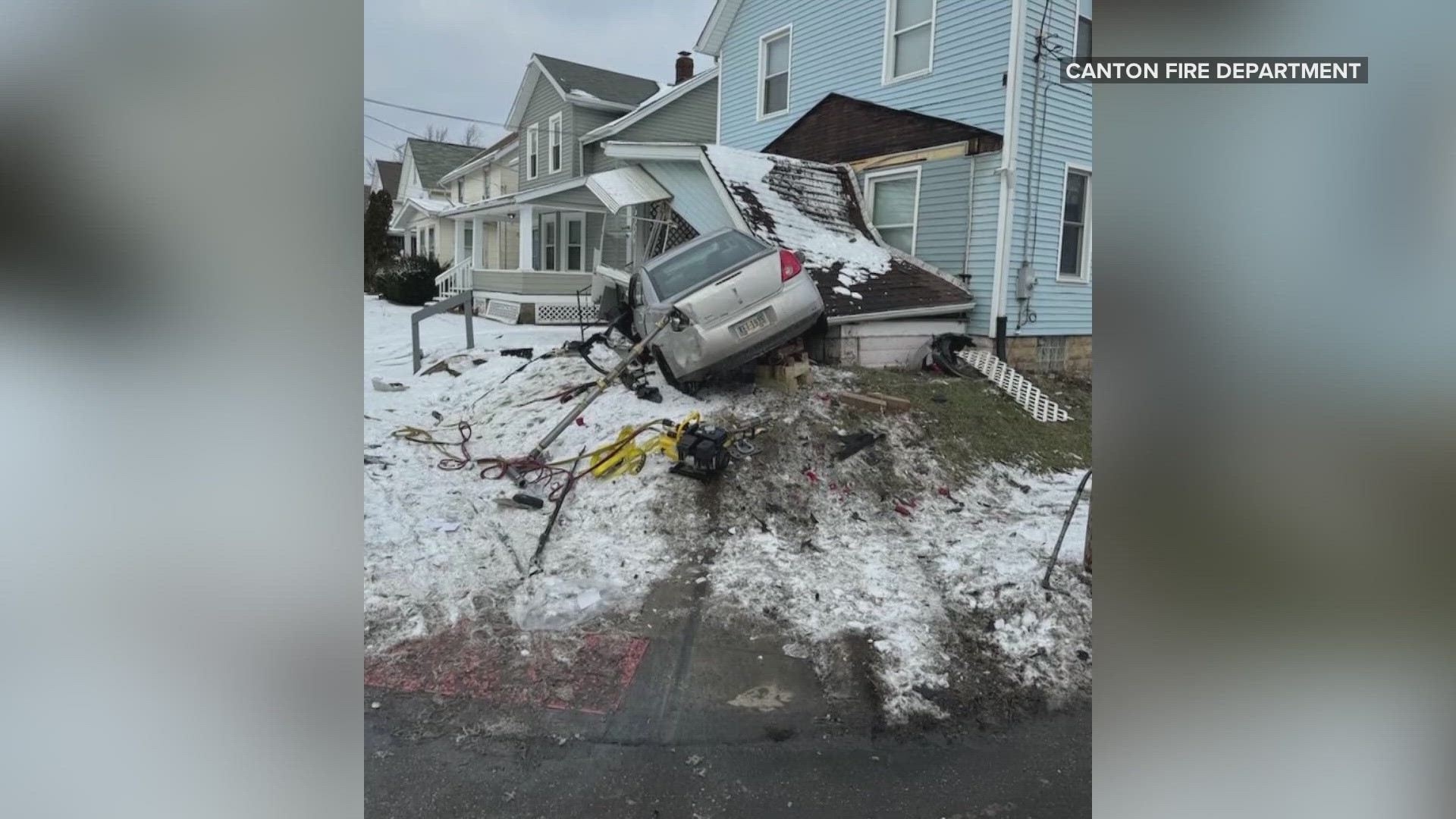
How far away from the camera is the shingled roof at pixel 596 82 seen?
51.4 ft

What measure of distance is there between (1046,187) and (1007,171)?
65cm

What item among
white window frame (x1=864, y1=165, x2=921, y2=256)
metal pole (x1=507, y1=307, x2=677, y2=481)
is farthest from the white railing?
metal pole (x1=507, y1=307, x2=677, y2=481)

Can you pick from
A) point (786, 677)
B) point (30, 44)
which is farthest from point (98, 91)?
point (786, 677)

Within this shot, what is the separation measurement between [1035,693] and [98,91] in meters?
3.12

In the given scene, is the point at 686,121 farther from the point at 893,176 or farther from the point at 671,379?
the point at 671,379

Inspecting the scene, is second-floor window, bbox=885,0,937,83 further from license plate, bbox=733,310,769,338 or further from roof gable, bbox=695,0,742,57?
license plate, bbox=733,310,769,338

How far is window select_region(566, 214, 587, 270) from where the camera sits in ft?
49.9

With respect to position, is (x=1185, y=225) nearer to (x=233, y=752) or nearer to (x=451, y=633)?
Result: (x=233, y=752)

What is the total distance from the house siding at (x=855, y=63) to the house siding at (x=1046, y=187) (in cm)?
40

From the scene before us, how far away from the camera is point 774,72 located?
37.8 feet

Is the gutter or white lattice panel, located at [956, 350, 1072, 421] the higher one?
the gutter

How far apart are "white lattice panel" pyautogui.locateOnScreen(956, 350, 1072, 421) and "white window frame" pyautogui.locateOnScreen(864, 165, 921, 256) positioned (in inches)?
71.5

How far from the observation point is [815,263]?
320 inches

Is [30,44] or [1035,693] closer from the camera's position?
[30,44]
